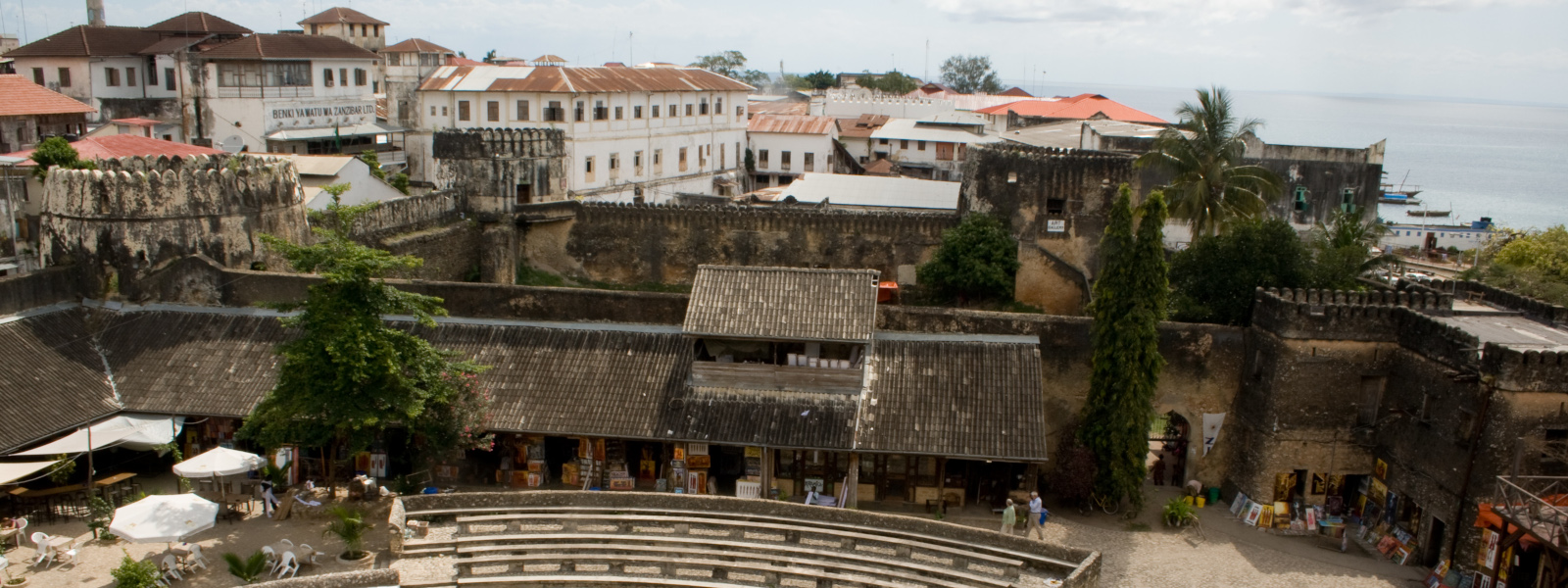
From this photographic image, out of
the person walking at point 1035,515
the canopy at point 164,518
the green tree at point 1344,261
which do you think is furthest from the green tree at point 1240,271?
the canopy at point 164,518

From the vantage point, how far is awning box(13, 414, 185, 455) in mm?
20766

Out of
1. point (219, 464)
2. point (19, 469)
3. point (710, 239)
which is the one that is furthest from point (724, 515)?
point (710, 239)

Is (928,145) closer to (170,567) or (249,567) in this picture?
(249,567)

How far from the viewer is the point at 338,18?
71000mm

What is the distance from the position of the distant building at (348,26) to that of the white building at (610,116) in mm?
21894

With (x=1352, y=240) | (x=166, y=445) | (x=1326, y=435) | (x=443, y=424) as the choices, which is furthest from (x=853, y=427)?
(x=1352, y=240)

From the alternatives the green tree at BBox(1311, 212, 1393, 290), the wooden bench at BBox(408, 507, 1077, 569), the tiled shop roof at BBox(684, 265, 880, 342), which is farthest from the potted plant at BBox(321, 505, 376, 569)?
the green tree at BBox(1311, 212, 1393, 290)

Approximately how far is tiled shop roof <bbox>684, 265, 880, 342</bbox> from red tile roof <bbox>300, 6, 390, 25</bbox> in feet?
187

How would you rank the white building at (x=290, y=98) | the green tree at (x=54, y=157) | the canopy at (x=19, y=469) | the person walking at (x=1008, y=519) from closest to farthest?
the canopy at (x=19, y=469)
the person walking at (x=1008, y=519)
the green tree at (x=54, y=157)
the white building at (x=290, y=98)

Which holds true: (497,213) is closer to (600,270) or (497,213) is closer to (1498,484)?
(600,270)

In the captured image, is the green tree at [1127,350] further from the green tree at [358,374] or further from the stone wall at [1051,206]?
the green tree at [358,374]

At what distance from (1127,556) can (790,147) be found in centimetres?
4406

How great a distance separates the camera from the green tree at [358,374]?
1973 cm

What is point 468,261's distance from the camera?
33.7 meters
